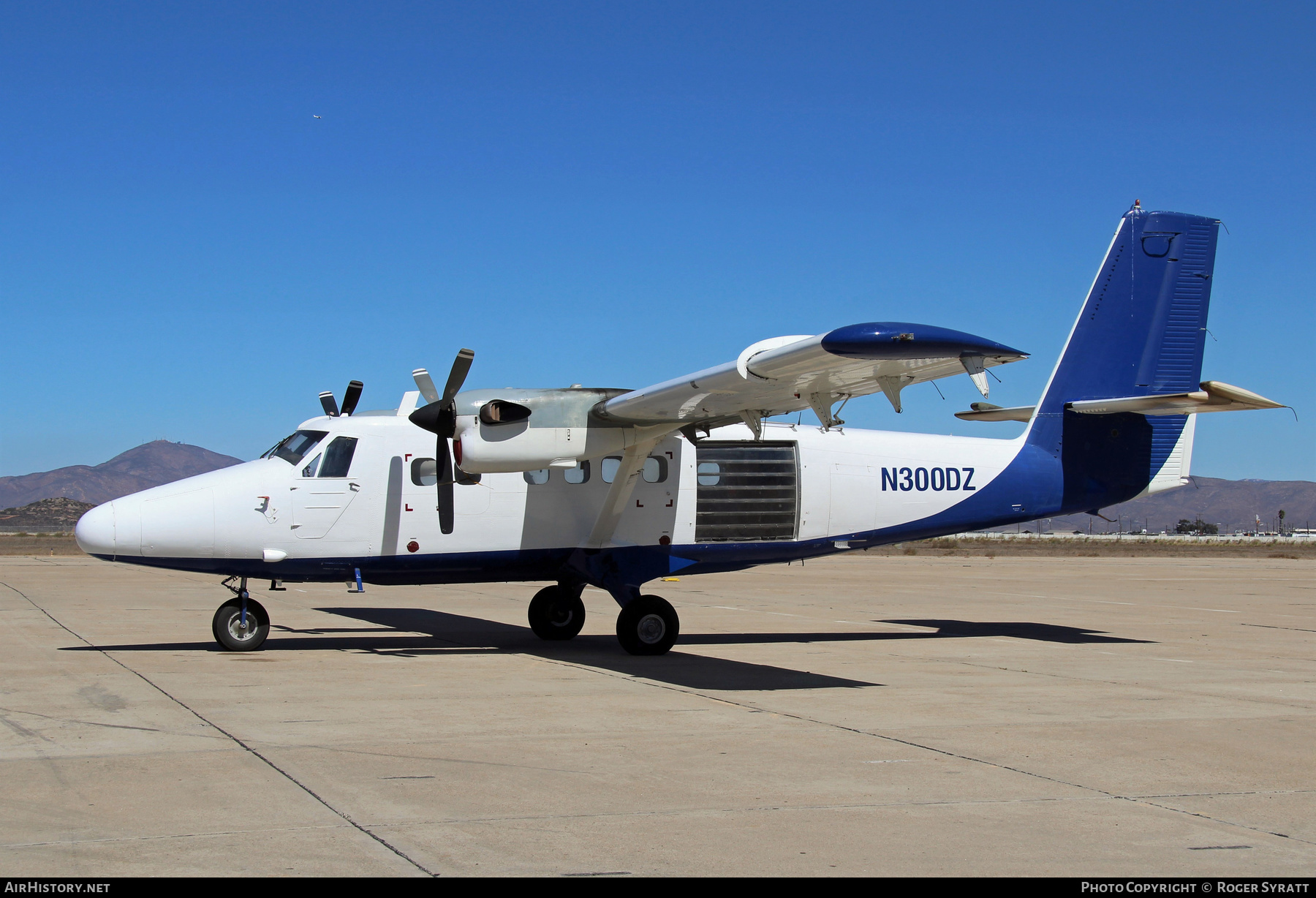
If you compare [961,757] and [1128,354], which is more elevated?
[1128,354]

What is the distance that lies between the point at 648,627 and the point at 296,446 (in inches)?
198

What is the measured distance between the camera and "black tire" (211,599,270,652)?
45.8ft

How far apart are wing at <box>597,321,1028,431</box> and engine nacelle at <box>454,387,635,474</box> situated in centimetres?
27

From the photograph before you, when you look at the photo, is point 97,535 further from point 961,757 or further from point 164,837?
point 961,757

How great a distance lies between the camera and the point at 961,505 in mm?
16703

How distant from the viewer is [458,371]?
13.2 meters

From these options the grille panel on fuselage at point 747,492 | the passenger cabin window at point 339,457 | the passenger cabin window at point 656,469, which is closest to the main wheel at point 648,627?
the grille panel on fuselage at point 747,492

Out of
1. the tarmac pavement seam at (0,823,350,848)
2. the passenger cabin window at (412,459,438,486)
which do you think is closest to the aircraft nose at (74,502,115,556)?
the passenger cabin window at (412,459,438,486)

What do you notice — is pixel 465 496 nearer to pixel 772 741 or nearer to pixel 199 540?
pixel 199 540

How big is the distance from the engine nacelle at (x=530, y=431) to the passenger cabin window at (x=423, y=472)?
5.99 ft

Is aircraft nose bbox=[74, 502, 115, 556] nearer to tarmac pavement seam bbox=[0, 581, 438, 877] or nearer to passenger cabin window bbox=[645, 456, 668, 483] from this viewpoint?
tarmac pavement seam bbox=[0, 581, 438, 877]

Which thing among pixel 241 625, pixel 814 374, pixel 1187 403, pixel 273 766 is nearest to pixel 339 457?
pixel 241 625
